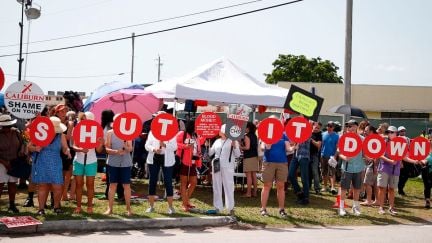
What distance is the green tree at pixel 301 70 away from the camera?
5559cm

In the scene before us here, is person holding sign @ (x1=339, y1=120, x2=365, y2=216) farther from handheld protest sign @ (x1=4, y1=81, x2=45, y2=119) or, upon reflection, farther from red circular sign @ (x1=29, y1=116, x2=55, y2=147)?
handheld protest sign @ (x1=4, y1=81, x2=45, y2=119)

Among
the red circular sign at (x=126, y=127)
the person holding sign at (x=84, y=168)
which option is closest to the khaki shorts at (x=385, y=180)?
the red circular sign at (x=126, y=127)

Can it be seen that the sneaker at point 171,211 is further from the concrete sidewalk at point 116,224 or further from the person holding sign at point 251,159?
the person holding sign at point 251,159

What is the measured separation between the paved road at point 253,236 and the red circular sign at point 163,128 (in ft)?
5.56

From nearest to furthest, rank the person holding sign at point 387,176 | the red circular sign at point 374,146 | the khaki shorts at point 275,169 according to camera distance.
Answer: the khaki shorts at point 275,169
the red circular sign at point 374,146
the person holding sign at point 387,176

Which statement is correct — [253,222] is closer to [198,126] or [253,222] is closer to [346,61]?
[198,126]

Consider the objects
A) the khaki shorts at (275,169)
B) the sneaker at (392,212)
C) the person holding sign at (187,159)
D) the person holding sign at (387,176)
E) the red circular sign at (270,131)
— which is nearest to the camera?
the red circular sign at (270,131)

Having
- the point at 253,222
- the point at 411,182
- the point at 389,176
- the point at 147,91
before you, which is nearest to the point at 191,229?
the point at 253,222

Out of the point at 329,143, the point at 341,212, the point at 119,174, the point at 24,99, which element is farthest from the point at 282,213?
the point at 24,99

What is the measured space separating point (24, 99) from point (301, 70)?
4862 cm

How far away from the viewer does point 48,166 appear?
25.9ft

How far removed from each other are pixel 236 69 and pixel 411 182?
25.0 feet

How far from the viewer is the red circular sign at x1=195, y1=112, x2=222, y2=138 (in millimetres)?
9383

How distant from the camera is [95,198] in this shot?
10281 millimetres
